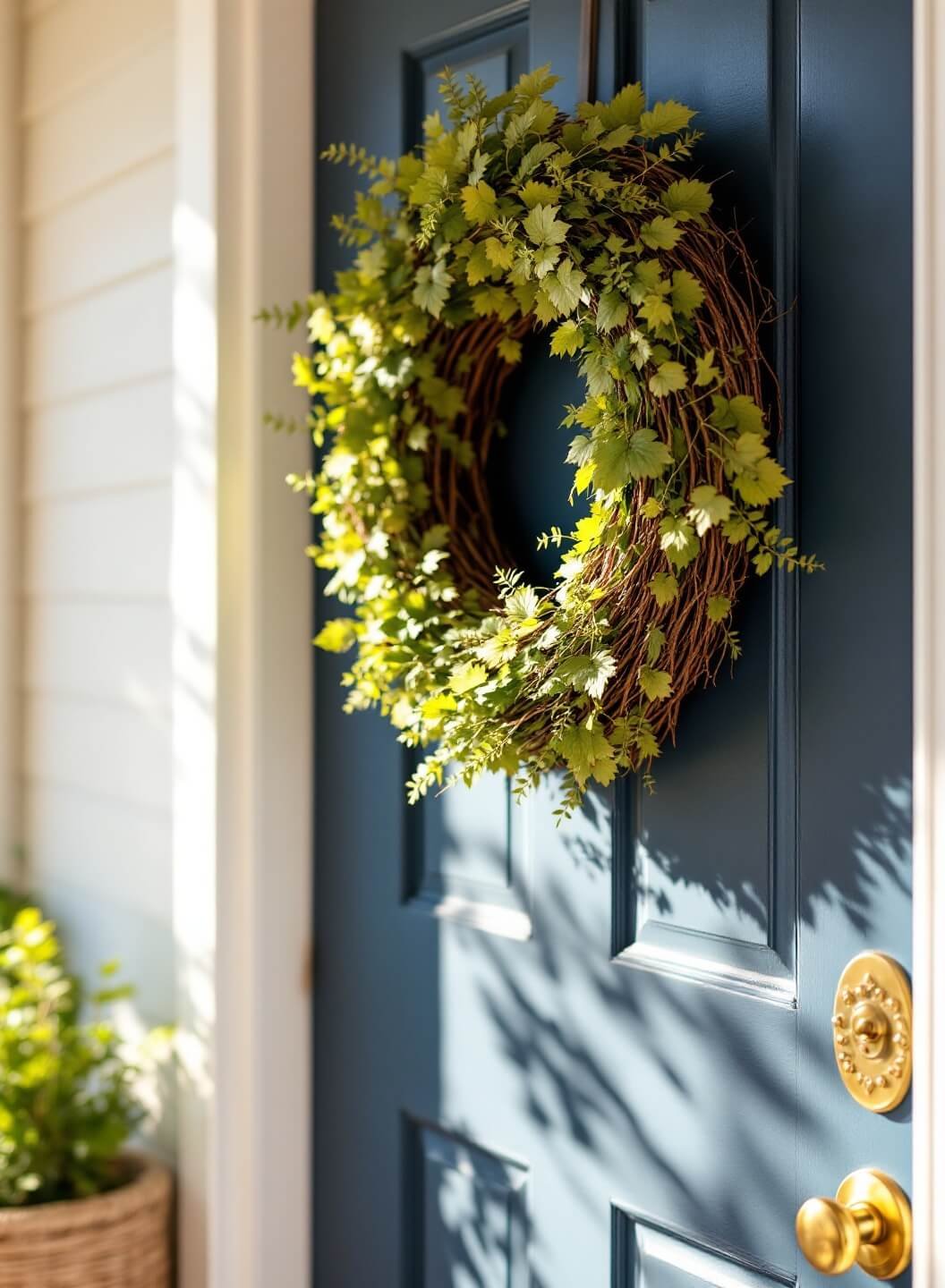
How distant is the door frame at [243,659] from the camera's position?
1.41 m

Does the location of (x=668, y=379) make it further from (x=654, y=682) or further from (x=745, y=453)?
(x=654, y=682)

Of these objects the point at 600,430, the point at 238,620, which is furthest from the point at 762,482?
the point at 238,620

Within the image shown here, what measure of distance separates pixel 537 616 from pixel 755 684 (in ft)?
0.67

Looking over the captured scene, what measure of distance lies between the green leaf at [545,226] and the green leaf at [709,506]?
0.23 meters

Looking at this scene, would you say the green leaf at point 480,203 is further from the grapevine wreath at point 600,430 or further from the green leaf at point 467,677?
the green leaf at point 467,677

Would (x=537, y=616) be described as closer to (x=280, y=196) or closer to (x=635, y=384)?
(x=635, y=384)

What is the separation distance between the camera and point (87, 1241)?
1.39 m

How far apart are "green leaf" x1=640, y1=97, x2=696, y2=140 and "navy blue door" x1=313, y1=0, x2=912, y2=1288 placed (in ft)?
0.30

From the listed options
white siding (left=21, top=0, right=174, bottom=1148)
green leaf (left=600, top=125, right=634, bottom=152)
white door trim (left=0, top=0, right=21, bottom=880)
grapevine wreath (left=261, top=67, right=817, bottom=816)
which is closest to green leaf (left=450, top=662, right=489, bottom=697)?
grapevine wreath (left=261, top=67, right=817, bottom=816)

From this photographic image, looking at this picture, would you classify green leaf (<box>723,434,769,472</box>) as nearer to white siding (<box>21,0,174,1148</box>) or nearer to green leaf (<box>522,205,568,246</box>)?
green leaf (<box>522,205,568,246</box>)

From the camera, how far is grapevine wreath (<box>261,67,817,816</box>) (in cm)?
91

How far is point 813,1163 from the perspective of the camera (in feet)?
3.19

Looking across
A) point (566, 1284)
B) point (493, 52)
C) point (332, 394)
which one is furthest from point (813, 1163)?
point (493, 52)

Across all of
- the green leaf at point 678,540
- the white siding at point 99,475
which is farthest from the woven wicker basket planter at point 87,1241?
the green leaf at point 678,540
